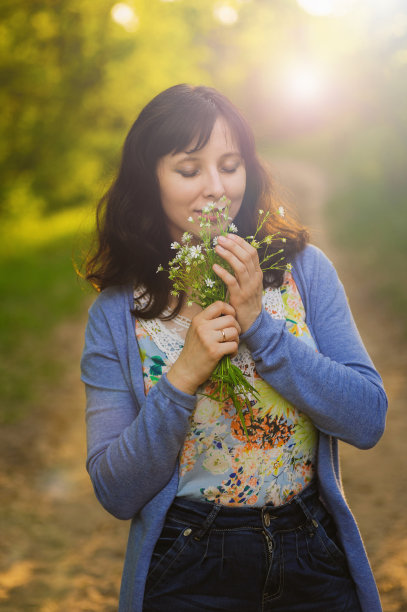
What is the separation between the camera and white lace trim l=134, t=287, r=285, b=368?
1.61 meters

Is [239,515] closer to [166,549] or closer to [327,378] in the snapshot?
[166,549]

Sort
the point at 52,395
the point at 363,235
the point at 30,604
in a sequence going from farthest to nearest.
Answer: the point at 363,235
the point at 52,395
the point at 30,604

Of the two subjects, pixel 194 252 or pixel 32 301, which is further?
pixel 32 301

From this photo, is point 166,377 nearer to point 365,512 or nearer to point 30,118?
point 365,512

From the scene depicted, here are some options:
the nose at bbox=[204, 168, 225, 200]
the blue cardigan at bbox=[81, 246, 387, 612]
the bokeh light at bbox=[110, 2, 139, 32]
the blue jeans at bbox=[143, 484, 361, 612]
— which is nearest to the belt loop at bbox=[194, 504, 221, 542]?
the blue jeans at bbox=[143, 484, 361, 612]

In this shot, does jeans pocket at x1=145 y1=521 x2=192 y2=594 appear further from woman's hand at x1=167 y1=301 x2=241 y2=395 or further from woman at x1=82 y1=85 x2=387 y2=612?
woman's hand at x1=167 y1=301 x2=241 y2=395

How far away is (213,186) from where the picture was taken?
1.61m

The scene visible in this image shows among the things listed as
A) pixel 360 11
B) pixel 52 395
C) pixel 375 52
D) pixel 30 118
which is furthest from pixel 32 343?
pixel 360 11

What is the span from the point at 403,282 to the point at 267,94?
802 centimetres

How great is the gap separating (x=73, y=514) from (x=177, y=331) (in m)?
3.00

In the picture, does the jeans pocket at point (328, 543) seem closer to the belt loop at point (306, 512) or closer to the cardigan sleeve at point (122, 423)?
the belt loop at point (306, 512)

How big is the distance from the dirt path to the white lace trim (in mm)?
626

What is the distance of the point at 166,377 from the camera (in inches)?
58.2

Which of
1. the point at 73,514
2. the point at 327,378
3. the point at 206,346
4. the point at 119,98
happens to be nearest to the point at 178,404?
the point at 206,346
